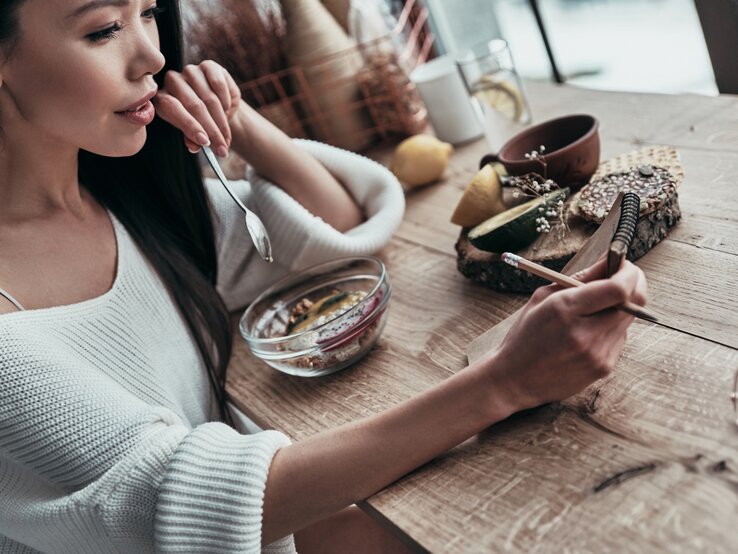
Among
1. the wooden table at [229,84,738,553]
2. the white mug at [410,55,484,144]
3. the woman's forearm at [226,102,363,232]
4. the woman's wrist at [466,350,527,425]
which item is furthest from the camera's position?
the white mug at [410,55,484,144]

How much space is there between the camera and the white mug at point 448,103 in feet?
5.28

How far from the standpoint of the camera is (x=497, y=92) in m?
1.42

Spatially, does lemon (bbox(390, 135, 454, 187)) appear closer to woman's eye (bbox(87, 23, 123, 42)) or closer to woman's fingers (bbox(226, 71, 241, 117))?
woman's fingers (bbox(226, 71, 241, 117))

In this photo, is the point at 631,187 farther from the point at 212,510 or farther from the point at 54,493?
the point at 54,493

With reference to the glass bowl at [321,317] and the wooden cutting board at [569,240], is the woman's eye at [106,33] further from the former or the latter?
the wooden cutting board at [569,240]

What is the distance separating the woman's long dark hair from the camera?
1.20 meters

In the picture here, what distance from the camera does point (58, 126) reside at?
0.99 m

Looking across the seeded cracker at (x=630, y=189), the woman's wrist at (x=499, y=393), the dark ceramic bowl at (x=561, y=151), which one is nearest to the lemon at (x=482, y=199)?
the dark ceramic bowl at (x=561, y=151)

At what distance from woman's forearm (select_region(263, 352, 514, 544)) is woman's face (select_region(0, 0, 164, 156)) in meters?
0.50

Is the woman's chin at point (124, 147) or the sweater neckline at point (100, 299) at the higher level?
the woman's chin at point (124, 147)

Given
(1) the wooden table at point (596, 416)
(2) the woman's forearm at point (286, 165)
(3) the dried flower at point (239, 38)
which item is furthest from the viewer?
(3) the dried flower at point (239, 38)

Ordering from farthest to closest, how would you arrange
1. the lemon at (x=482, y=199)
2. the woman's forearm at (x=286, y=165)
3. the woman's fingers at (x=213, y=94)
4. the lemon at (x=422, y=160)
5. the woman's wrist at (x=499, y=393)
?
the lemon at (x=422, y=160) < the woman's forearm at (x=286, y=165) < the woman's fingers at (x=213, y=94) < the lemon at (x=482, y=199) < the woman's wrist at (x=499, y=393)

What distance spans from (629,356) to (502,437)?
0.17 metres

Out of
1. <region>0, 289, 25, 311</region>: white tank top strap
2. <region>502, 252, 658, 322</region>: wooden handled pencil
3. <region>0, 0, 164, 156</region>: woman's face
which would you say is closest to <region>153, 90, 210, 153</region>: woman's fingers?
<region>0, 0, 164, 156</region>: woman's face
